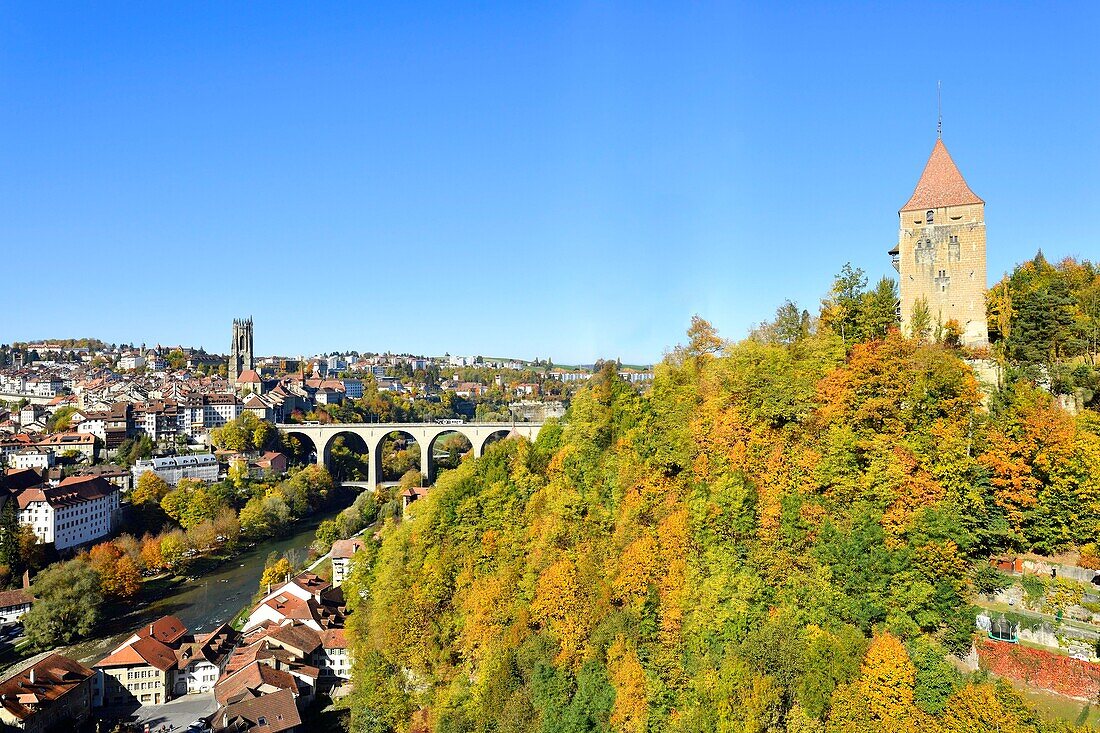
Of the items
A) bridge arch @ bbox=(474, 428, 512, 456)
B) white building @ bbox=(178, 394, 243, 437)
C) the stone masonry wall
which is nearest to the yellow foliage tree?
the stone masonry wall

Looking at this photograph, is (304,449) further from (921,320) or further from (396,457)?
(921,320)

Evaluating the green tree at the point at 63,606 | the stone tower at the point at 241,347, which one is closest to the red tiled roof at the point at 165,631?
the green tree at the point at 63,606

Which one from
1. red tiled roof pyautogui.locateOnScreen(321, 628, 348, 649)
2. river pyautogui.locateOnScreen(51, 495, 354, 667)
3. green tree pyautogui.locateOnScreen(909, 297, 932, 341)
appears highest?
green tree pyautogui.locateOnScreen(909, 297, 932, 341)

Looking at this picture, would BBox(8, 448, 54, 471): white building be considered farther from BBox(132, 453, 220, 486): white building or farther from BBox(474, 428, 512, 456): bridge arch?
BBox(474, 428, 512, 456): bridge arch

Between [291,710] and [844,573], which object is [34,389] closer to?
[291,710]

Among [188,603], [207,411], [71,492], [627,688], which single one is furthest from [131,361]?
[627,688]

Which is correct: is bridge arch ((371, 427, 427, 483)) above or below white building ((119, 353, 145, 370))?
below

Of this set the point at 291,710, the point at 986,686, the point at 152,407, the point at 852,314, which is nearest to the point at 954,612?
the point at 986,686

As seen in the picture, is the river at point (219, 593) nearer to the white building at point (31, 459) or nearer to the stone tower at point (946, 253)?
the white building at point (31, 459)
